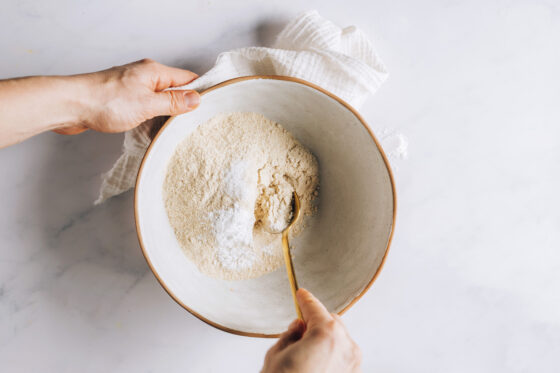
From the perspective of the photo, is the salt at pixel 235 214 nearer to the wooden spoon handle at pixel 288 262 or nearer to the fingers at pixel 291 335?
the wooden spoon handle at pixel 288 262

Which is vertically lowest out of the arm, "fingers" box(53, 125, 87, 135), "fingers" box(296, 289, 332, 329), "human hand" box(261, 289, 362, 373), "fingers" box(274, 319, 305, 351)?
"fingers" box(274, 319, 305, 351)

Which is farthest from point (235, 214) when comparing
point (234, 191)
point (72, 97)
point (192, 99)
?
point (72, 97)

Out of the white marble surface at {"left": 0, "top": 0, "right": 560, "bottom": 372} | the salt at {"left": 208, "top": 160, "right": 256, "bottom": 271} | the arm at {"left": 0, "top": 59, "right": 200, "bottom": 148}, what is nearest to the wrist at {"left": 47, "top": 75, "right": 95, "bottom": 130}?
the arm at {"left": 0, "top": 59, "right": 200, "bottom": 148}

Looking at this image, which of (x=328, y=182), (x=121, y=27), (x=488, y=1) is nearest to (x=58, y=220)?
(x=121, y=27)

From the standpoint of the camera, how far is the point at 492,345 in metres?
0.84

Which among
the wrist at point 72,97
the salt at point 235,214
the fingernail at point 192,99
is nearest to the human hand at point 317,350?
the salt at point 235,214

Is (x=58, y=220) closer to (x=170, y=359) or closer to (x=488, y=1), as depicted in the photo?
(x=170, y=359)

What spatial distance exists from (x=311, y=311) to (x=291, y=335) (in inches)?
2.0

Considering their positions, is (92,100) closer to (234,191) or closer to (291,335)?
(234,191)

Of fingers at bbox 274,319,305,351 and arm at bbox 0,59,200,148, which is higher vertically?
arm at bbox 0,59,200,148

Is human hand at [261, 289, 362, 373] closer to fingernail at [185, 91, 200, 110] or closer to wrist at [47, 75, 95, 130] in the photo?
fingernail at [185, 91, 200, 110]

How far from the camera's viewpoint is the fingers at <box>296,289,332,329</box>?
1.66 ft

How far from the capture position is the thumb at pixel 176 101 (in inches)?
23.9

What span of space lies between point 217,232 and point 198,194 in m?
0.07
